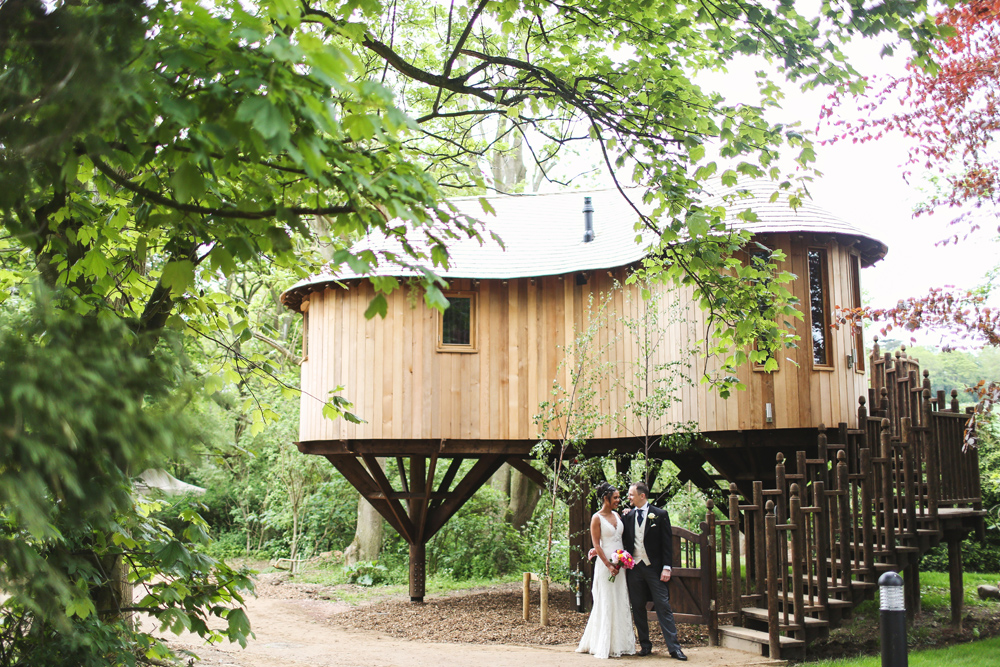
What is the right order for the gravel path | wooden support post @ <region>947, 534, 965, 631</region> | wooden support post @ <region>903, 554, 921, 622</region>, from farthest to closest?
wooden support post @ <region>903, 554, 921, 622</region>, wooden support post @ <region>947, 534, 965, 631</region>, the gravel path

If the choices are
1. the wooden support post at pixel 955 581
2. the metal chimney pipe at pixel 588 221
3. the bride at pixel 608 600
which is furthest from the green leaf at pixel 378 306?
the wooden support post at pixel 955 581

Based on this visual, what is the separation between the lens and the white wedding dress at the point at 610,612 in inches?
323

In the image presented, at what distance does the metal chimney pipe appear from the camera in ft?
42.4

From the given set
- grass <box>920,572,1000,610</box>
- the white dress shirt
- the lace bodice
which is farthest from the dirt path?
grass <box>920,572,1000,610</box>

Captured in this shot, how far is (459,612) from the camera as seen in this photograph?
12.0 m

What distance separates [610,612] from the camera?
324 inches

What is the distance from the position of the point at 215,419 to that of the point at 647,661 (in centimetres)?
662

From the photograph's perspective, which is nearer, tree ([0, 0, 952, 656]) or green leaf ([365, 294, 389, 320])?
tree ([0, 0, 952, 656])

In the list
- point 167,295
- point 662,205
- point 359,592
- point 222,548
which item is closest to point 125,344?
point 167,295

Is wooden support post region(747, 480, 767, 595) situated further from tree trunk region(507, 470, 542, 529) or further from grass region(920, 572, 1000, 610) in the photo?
tree trunk region(507, 470, 542, 529)

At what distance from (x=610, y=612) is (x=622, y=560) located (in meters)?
0.55

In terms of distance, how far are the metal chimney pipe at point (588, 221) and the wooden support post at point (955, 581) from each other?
6.55 meters

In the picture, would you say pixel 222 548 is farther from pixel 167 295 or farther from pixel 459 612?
pixel 167 295

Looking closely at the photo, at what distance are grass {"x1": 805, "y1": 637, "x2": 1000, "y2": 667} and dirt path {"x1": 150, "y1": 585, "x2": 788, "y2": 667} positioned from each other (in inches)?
33.2
